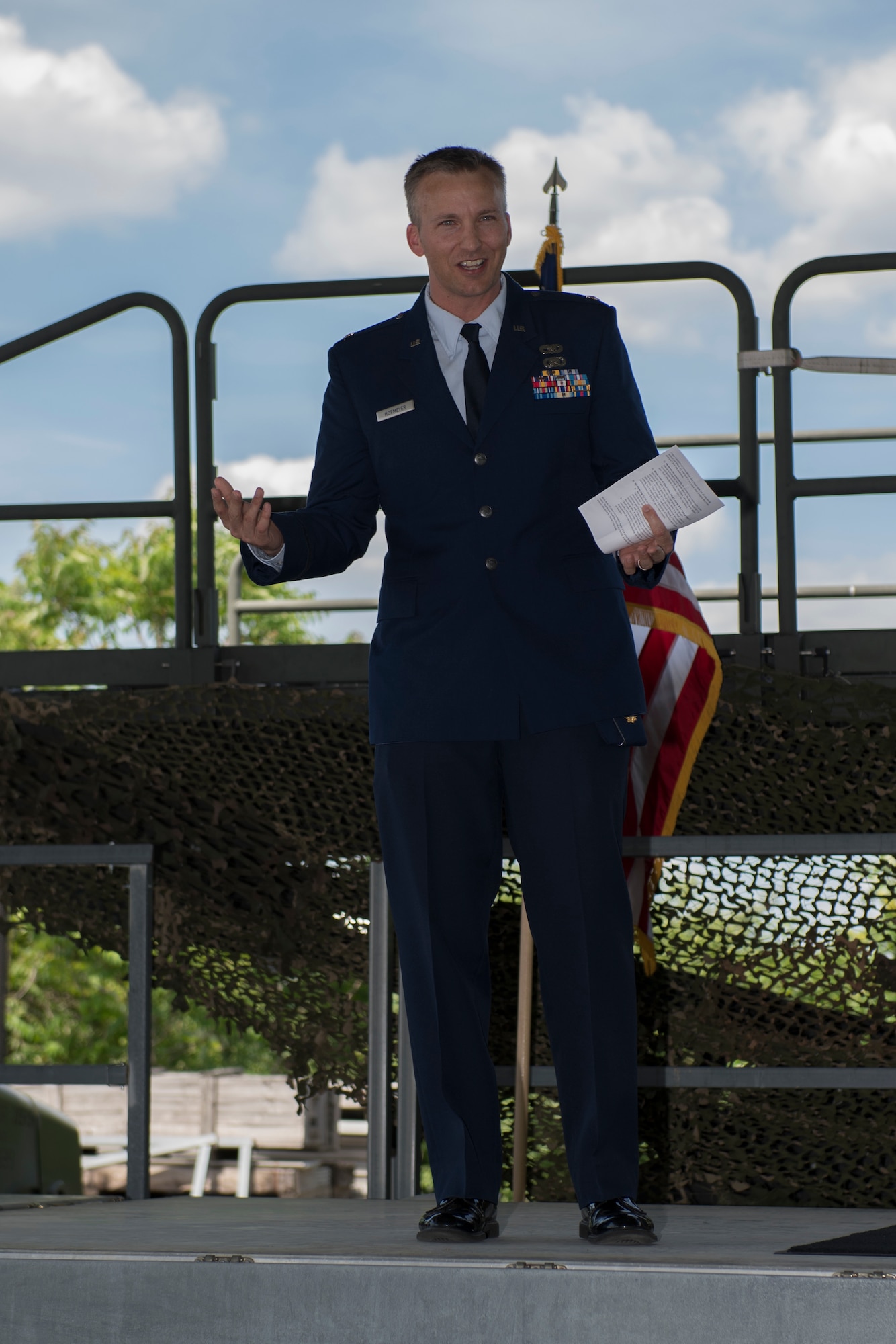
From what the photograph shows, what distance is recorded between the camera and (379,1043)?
3.55 metres

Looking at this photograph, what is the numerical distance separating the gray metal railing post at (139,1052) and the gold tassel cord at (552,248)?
2.13 meters

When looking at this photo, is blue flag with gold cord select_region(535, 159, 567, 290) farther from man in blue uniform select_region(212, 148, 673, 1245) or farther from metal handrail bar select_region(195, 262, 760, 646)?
man in blue uniform select_region(212, 148, 673, 1245)

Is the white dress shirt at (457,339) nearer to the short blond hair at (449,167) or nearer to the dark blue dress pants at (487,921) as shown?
the short blond hair at (449,167)

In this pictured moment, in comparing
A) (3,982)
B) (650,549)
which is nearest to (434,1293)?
(650,549)

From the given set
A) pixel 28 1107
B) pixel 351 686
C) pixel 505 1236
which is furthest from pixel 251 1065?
pixel 505 1236

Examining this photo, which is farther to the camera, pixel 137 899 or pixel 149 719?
pixel 149 719

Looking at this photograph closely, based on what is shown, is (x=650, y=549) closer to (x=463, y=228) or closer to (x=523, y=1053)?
(x=463, y=228)

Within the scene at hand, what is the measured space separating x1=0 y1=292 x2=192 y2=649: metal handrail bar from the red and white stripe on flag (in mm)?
1338

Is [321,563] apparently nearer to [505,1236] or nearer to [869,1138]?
[505,1236]

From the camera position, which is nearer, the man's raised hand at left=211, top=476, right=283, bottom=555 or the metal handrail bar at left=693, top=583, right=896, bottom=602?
the man's raised hand at left=211, top=476, right=283, bottom=555

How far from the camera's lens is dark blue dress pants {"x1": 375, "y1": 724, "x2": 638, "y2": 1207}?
8.66ft

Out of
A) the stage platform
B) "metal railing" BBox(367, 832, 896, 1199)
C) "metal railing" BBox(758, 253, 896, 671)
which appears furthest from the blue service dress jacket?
"metal railing" BBox(758, 253, 896, 671)

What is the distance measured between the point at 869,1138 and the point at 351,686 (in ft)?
6.28

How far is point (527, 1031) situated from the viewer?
3.92 m
